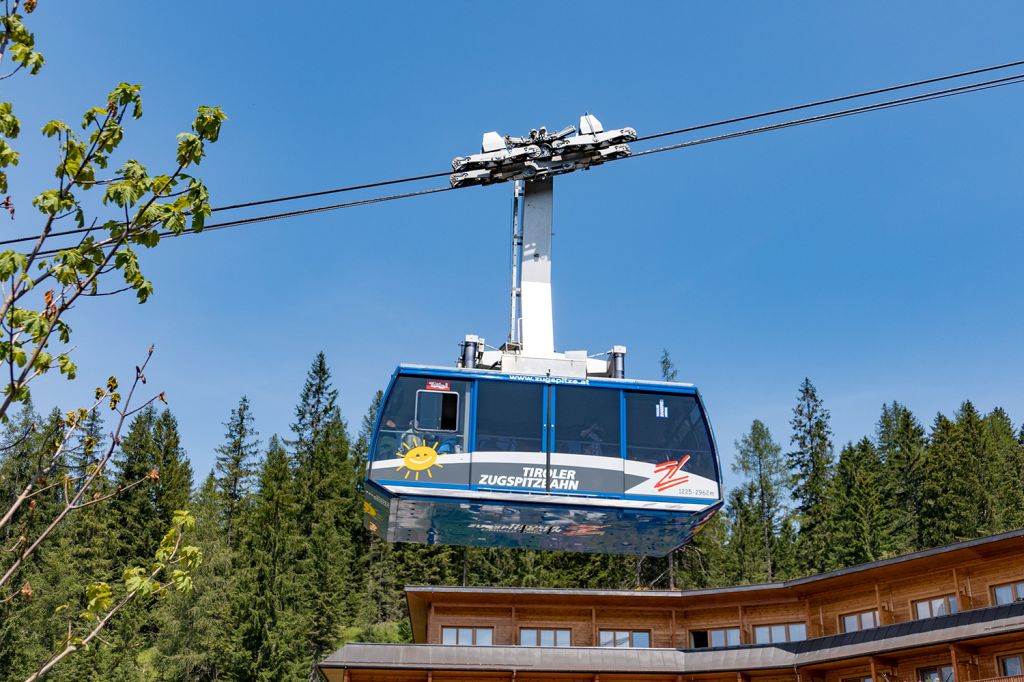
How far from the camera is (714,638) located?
3641cm

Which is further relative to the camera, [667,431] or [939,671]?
[939,671]

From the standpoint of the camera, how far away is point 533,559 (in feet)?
210

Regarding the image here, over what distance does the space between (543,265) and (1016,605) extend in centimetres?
1903

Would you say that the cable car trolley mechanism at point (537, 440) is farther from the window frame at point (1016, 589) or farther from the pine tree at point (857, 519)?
the pine tree at point (857, 519)

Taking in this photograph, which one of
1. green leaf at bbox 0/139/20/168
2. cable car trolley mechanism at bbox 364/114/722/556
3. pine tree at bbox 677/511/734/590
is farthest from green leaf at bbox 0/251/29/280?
pine tree at bbox 677/511/734/590

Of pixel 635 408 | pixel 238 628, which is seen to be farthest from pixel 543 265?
pixel 238 628

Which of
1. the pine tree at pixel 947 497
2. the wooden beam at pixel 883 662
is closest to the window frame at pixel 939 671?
the wooden beam at pixel 883 662

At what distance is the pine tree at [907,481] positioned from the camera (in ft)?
230

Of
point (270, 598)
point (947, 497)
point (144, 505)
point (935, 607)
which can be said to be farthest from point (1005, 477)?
point (144, 505)

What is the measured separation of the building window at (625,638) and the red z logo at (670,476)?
21758 millimetres

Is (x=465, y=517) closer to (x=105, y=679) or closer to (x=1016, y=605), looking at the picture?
(x=1016, y=605)

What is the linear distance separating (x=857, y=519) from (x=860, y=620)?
95.9ft

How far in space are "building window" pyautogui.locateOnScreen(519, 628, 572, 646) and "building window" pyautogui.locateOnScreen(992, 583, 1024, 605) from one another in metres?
14.2

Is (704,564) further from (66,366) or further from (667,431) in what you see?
(66,366)
